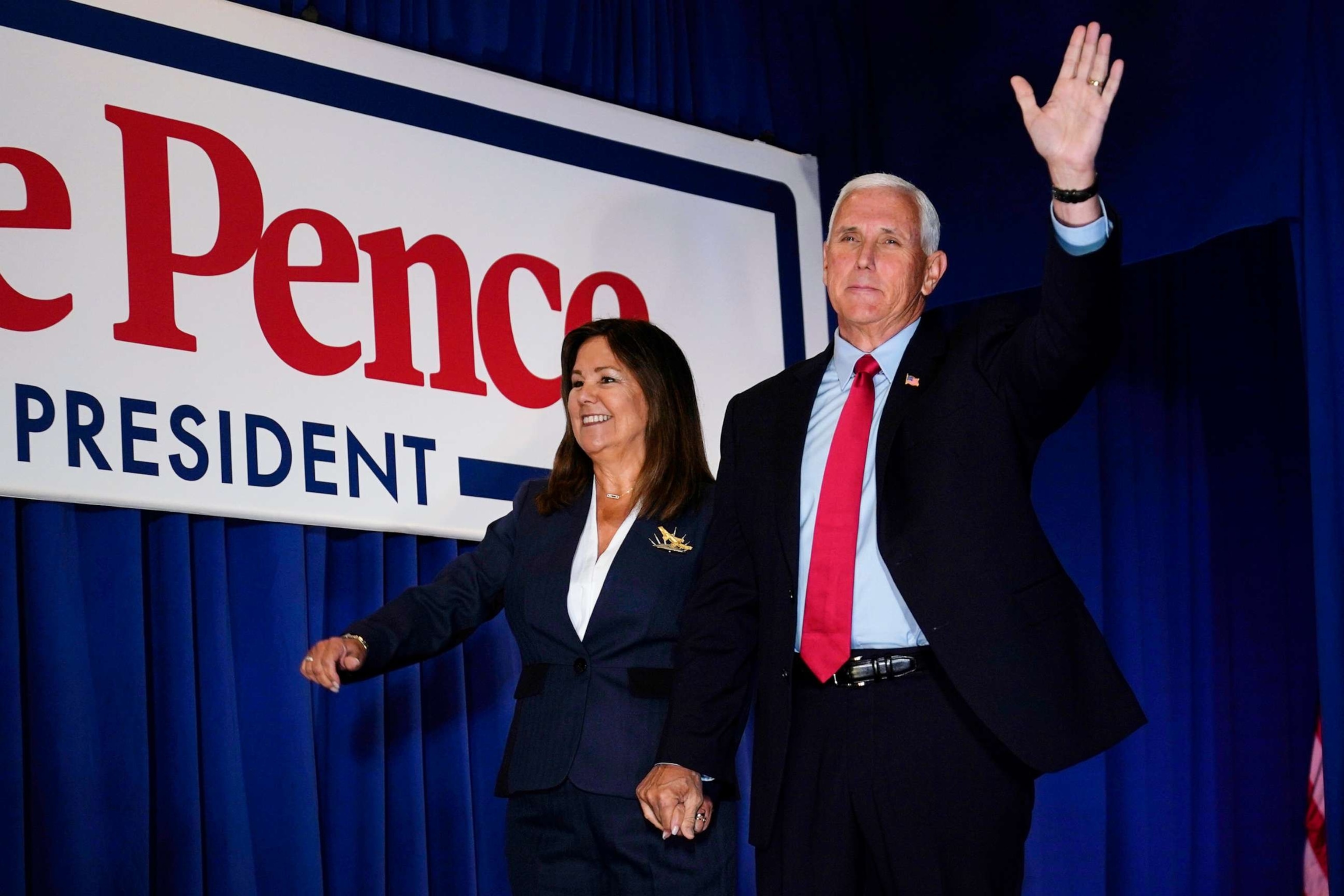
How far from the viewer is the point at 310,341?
325 cm

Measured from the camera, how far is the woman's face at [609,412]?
2686mm

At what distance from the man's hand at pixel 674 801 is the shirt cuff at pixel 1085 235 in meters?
0.89

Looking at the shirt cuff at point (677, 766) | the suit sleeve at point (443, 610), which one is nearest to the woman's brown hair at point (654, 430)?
the suit sleeve at point (443, 610)

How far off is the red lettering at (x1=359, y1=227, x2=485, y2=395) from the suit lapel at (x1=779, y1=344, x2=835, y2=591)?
1.30 metres

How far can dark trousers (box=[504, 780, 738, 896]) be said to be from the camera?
91.0 inches

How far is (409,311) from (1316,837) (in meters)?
2.47

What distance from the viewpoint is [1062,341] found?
192 cm

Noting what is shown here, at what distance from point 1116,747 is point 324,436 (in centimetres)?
223

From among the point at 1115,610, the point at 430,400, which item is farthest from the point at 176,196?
the point at 1115,610

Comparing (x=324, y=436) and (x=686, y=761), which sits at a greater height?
(x=324, y=436)

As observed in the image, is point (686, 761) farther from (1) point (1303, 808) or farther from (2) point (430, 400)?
(1) point (1303, 808)

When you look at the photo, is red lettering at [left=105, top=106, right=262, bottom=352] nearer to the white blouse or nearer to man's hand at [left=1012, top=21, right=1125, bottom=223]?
the white blouse

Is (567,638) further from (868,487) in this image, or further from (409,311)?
(409,311)

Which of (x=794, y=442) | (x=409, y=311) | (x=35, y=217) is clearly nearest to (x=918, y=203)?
(x=794, y=442)
